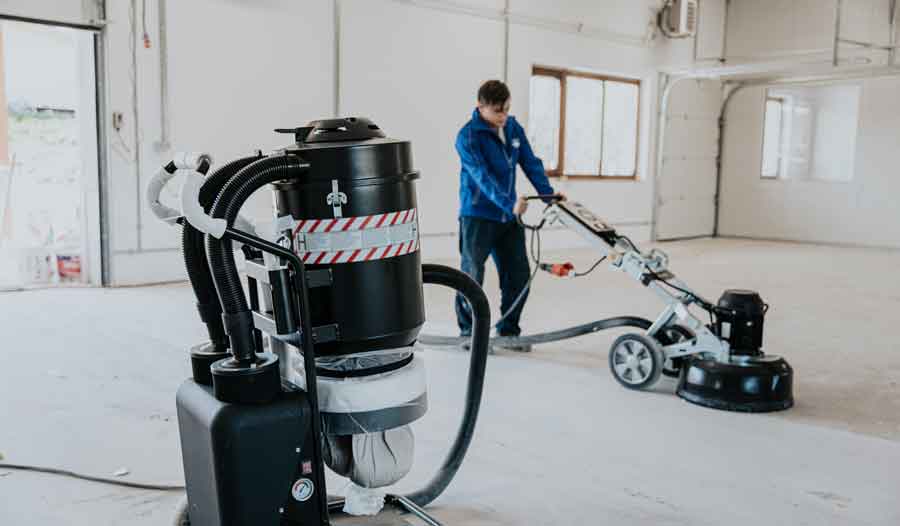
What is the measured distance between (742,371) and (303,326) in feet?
7.09

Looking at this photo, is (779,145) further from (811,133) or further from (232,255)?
(232,255)

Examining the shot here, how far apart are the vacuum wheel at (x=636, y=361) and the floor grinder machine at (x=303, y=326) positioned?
182 centimetres

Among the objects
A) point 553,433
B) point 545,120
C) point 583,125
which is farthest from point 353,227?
point 583,125

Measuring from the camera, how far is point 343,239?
5.65 feet

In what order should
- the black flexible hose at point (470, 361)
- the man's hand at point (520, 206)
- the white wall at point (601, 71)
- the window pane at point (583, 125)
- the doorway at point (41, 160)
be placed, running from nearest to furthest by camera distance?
the black flexible hose at point (470, 361) → the man's hand at point (520, 206) → the doorway at point (41, 160) → the white wall at point (601, 71) → the window pane at point (583, 125)

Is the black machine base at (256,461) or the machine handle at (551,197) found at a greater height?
the machine handle at (551,197)

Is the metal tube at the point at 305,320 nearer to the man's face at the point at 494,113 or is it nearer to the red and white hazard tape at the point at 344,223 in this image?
the red and white hazard tape at the point at 344,223

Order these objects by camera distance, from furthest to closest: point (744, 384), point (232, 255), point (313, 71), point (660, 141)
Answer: point (660, 141), point (313, 71), point (744, 384), point (232, 255)

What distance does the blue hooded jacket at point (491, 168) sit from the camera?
3936 mm

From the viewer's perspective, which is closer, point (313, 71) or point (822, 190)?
point (313, 71)

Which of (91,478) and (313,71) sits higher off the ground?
(313,71)

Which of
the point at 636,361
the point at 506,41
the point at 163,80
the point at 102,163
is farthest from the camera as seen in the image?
the point at 506,41

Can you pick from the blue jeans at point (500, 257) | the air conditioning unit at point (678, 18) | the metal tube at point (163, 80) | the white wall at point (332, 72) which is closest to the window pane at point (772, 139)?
the air conditioning unit at point (678, 18)

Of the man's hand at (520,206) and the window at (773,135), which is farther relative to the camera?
the window at (773,135)
